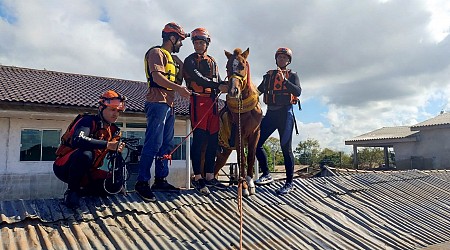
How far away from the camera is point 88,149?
3.86 meters

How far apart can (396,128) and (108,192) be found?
28486mm

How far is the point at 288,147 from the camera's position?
19.7 feet

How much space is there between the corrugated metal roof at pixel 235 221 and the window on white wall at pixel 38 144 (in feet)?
24.9

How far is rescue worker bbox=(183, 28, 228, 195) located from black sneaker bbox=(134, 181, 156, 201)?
872 mm

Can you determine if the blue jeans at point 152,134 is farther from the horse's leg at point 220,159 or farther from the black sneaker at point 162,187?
the horse's leg at point 220,159

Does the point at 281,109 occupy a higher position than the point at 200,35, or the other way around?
the point at 200,35

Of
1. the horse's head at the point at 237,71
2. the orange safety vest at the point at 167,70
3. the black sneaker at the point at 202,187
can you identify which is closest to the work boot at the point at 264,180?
the black sneaker at the point at 202,187

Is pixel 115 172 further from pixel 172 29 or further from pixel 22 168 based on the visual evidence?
pixel 22 168

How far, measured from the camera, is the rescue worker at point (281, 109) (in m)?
6.02

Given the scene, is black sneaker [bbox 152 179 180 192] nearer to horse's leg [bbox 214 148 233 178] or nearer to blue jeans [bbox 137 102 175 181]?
blue jeans [bbox 137 102 175 181]

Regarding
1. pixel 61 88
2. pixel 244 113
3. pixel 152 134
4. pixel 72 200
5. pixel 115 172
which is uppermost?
pixel 61 88

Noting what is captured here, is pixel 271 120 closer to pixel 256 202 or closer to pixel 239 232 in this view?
pixel 256 202

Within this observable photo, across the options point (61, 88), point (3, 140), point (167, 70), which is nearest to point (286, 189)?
point (167, 70)

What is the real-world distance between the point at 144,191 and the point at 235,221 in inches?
49.0
